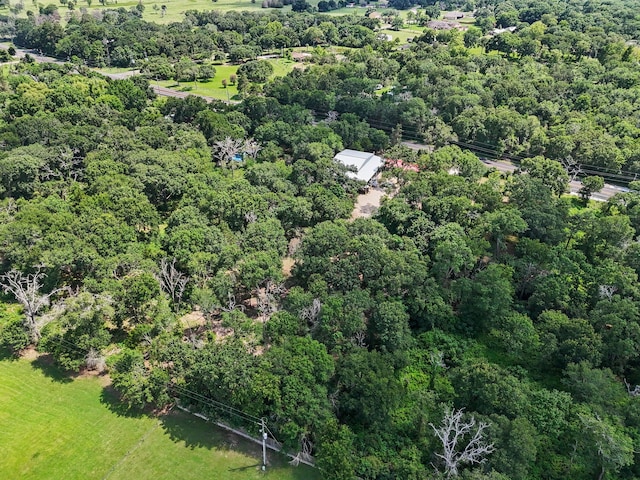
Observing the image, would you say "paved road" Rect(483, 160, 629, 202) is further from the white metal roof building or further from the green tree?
the white metal roof building

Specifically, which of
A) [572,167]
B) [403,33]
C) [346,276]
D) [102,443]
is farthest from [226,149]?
[403,33]

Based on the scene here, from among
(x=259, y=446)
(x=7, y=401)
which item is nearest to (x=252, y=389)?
(x=259, y=446)

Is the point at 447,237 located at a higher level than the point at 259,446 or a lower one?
higher

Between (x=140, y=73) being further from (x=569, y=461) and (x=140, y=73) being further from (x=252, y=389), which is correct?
(x=569, y=461)

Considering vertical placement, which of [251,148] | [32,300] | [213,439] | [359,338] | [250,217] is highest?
[250,217]

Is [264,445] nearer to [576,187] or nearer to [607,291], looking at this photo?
[607,291]
